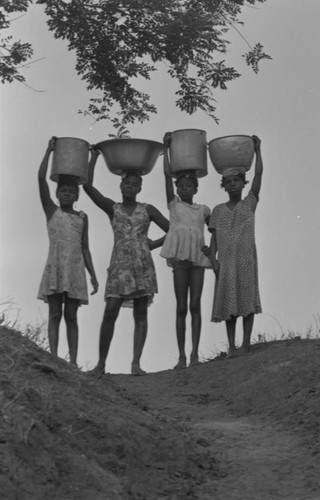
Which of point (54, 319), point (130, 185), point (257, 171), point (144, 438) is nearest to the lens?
point (144, 438)

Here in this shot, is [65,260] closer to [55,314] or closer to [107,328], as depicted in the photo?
[55,314]

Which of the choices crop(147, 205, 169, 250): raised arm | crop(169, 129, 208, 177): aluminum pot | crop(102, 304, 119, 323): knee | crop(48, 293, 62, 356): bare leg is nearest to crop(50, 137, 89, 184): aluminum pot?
crop(147, 205, 169, 250): raised arm

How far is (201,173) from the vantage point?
892cm

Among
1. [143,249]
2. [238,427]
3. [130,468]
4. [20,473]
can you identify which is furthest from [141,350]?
[20,473]

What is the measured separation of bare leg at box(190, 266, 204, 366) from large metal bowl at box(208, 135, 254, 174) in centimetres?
100

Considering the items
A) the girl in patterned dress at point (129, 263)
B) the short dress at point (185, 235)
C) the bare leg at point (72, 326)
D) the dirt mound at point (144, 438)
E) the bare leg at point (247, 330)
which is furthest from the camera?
the short dress at point (185, 235)

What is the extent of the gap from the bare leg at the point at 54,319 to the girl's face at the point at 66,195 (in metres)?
0.84

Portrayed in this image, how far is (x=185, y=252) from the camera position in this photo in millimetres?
8695

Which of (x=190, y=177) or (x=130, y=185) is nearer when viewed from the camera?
(x=130, y=185)

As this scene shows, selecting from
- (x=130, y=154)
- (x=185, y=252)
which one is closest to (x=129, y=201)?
(x=130, y=154)

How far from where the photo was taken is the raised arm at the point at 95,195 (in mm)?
8672

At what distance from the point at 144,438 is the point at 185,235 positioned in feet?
11.8

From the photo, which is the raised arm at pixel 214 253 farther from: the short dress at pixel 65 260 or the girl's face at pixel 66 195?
the girl's face at pixel 66 195

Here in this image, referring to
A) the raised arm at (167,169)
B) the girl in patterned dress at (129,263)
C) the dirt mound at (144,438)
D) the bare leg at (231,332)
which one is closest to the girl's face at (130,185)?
the girl in patterned dress at (129,263)
